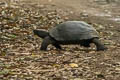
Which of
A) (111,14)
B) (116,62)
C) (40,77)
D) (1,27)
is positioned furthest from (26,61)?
(111,14)

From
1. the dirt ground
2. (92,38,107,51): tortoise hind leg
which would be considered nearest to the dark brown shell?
(92,38,107,51): tortoise hind leg

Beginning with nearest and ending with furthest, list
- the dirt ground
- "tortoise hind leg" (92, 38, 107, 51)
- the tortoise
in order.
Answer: the dirt ground, the tortoise, "tortoise hind leg" (92, 38, 107, 51)

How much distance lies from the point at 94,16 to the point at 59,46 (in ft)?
35.2

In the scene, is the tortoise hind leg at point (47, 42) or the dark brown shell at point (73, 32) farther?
the tortoise hind leg at point (47, 42)

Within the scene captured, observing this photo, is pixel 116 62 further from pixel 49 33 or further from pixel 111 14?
pixel 111 14

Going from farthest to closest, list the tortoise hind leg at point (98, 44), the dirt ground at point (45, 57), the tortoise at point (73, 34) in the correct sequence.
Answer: the tortoise hind leg at point (98, 44) < the tortoise at point (73, 34) < the dirt ground at point (45, 57)

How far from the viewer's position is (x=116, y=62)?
28.2ft

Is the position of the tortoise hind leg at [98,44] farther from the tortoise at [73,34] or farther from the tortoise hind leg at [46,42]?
the tortoise hind leg at [46,42]

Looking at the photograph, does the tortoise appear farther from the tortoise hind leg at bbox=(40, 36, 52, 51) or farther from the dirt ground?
the dirt ground

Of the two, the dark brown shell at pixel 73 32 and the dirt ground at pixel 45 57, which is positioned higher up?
the dark brown shell at pixel 73 32

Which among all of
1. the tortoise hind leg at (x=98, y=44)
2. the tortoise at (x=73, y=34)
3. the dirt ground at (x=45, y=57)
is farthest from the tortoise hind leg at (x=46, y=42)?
the tortoise hind leg at (x=98, y=44)

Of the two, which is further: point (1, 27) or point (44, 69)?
point (1, 27)

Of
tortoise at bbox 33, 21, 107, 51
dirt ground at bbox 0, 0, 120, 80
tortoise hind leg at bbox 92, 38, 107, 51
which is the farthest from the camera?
tortoise hind leg at bbox 92, 38, 107, 51

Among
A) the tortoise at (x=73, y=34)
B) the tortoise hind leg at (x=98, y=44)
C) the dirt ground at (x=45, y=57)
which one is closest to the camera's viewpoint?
the dirt ground at (x=45, y=57)
